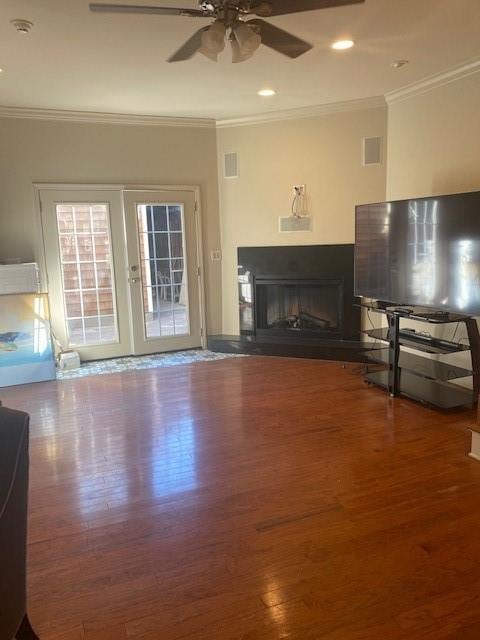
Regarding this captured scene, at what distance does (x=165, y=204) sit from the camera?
547 cm

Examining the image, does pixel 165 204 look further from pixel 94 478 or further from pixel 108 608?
pixel 108 608

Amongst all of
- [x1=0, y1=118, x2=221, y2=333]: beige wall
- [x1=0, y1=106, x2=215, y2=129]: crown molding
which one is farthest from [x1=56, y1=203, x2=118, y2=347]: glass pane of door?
[x1=0, y1=106, x2=215, y2=129]: crown molding

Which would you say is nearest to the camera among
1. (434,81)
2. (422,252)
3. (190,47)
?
(190,47)

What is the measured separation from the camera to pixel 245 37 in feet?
7.98

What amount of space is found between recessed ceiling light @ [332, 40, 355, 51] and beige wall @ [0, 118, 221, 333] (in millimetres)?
2375

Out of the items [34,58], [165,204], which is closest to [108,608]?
[34,58]

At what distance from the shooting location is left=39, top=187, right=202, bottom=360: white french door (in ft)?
16.8

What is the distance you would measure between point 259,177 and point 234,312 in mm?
1616

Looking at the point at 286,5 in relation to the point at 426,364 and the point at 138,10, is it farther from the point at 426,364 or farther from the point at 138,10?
the point at 426,364

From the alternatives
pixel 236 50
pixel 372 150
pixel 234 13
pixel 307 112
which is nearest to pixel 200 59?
pixel 236 50

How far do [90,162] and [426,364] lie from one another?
3.92 m

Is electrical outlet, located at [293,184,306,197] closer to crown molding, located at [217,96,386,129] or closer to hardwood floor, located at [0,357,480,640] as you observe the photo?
crown molding, located at [217,96,386,129]

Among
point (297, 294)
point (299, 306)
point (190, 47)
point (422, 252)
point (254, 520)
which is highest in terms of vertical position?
point (190, 47)

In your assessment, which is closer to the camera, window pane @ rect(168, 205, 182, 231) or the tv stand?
the tv stand
